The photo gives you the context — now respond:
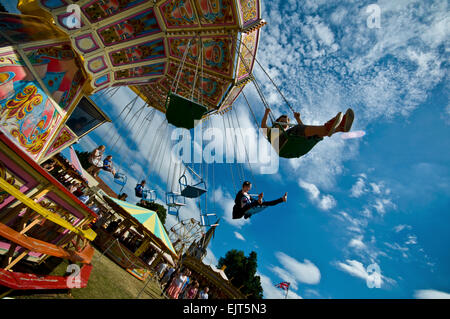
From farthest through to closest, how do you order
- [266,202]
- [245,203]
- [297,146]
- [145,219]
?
[145,219] < [245,203] < [266,202] < [297,146]

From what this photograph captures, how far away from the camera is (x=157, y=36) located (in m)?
5.20

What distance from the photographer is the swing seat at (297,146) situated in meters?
3.68

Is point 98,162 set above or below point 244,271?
below

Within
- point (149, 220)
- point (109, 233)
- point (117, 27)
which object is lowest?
point (109, 233)

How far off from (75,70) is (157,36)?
2169 millimetres

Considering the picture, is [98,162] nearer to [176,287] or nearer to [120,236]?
[120,236]

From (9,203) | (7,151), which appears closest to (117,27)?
(7,151)

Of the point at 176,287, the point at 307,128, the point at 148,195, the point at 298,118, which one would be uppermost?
the point at 298,118

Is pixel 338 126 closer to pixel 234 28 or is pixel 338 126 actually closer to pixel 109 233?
pixel 234 28

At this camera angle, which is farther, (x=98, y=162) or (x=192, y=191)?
(x=98, y=162)

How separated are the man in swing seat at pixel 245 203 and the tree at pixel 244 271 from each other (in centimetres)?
2268

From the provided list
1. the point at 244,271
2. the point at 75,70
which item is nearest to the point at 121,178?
the point at 75,70
